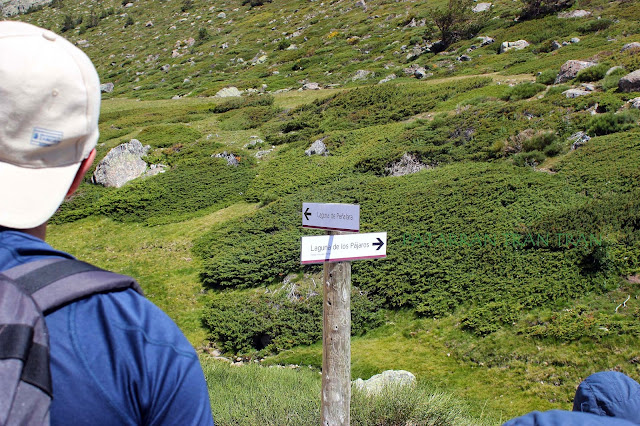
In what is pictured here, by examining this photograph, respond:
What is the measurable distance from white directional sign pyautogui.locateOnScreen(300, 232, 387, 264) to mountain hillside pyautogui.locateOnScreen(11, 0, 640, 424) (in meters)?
2.00

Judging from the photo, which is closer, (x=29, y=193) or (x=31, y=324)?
(x=31, y=324)

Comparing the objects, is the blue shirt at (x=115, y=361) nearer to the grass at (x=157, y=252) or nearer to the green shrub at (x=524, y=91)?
the grass at (x=157, y=252)

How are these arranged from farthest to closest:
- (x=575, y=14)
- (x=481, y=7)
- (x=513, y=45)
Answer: (x=481, y=7) < (x=575, y=14) < (x=513, y=45)

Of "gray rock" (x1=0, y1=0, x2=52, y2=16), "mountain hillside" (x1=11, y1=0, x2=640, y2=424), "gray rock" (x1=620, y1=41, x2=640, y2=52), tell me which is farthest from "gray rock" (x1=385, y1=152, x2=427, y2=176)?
"gray rock" (x1=0, y1=0, x2=52, y2=16)

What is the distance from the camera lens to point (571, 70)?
1675 cm

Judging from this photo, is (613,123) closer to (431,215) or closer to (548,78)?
(431,215)

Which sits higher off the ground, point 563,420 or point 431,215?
point 563,420

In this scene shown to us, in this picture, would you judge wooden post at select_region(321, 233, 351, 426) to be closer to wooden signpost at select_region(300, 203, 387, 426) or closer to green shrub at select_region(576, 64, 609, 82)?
wooden signpost at select_region(300, 203, 387, 426)

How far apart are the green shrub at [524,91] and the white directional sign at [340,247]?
14.5 metres

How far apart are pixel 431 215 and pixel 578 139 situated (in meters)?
4.72

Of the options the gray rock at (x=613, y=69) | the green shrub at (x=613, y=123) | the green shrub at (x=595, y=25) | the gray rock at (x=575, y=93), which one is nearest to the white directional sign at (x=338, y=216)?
the green shrub at (x=613, y=123)

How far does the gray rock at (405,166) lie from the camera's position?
13.8 meters

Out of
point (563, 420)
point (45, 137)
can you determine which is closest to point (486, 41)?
point (563, 420)

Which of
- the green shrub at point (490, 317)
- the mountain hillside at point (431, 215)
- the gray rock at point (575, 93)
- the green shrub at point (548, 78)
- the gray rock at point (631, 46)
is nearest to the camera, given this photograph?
the mountain hillside at point (431, 215)
